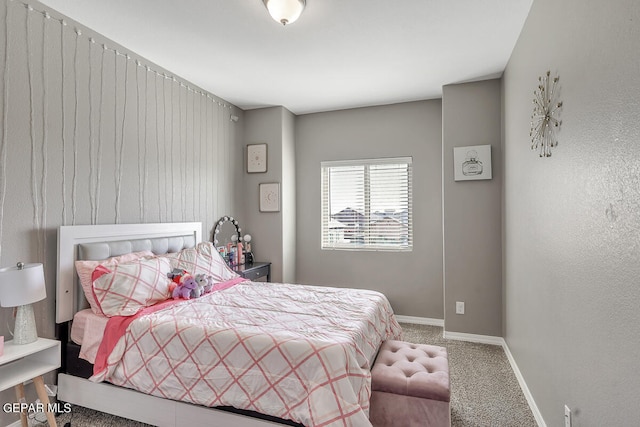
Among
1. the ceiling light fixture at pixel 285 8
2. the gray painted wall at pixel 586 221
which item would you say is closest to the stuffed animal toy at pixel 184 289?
the ceiling light fixture at pixel 285 8

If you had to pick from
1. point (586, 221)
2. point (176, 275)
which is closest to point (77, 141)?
point (176, 275)

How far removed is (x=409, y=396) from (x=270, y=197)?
296 cm

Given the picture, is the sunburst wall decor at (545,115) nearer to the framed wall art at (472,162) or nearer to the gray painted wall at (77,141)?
the framed wall art at (472,162)

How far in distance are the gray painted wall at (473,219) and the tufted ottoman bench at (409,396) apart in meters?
1.71

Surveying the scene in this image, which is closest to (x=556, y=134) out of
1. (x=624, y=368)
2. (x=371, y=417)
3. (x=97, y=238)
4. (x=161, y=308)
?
(x=624, y=368)

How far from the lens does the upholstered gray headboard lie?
2.15m

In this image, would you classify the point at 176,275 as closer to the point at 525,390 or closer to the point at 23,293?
the point at 23,293

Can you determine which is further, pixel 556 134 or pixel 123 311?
pixel 123 311

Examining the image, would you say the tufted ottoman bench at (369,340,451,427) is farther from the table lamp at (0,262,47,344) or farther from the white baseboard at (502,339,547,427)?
the table lamp at (0,262,47,344)

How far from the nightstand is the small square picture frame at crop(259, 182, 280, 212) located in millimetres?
714

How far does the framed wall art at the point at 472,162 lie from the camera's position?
10.9 ft

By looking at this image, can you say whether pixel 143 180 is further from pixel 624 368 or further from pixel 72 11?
pixel 624 368

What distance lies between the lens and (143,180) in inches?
113

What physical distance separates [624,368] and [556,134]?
1.17 metres
